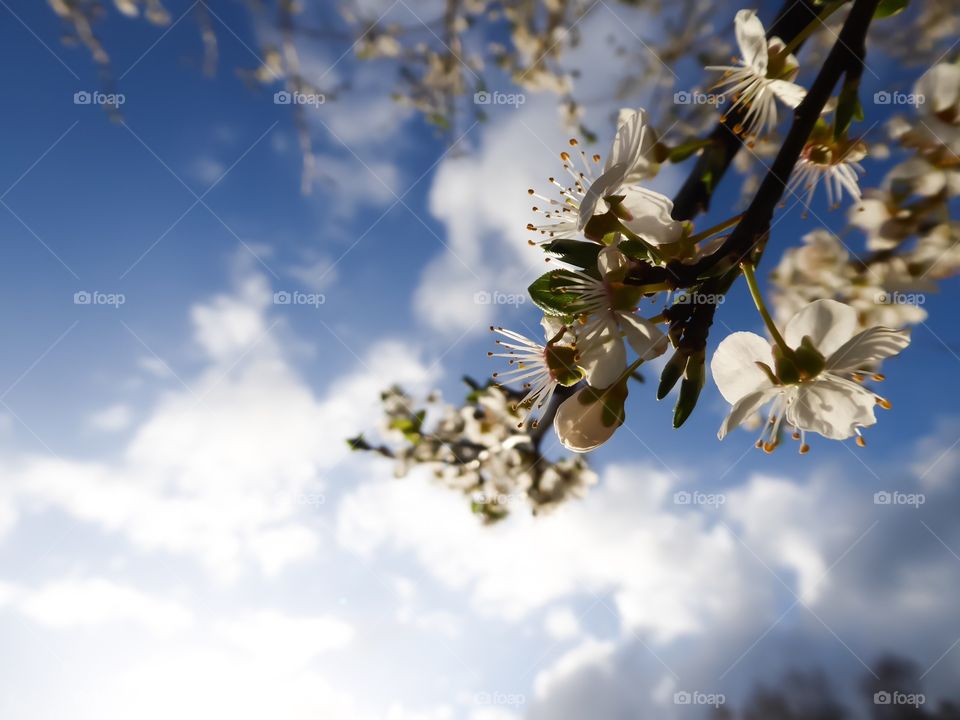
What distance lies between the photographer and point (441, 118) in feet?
10.7

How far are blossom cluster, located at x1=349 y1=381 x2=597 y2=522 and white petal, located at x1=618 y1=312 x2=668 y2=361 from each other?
185 centimetres

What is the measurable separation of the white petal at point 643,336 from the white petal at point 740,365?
104 millimetres

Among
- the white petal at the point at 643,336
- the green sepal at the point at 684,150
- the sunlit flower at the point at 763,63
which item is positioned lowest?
the white petal at the point at 643,336

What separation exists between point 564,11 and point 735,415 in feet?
11.1

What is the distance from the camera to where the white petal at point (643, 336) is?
2.45 feet

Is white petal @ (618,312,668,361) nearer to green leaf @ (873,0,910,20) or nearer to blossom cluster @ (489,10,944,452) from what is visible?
blossom cluster @ (489,10,944,452)

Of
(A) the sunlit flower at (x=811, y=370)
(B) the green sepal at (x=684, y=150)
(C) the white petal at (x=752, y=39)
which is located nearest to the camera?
(A) the sunlit flower at (x=811, y=370)

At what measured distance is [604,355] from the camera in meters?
0.77

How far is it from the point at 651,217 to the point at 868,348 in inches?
15.2

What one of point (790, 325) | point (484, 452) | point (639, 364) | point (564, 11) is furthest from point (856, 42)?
point (564, 11)

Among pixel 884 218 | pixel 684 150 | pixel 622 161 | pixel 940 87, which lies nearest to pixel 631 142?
pixel 622 161

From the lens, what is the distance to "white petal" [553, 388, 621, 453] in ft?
2.74

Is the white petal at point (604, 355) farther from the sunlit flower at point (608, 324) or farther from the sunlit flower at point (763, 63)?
the sunlit flower at point (763, 63)

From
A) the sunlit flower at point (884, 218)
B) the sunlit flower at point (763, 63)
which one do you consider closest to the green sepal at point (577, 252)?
the sunlit flower at point (763, 63)
